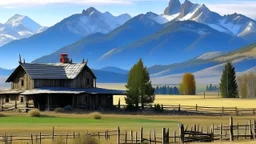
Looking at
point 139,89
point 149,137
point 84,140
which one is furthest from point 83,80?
point 84,140

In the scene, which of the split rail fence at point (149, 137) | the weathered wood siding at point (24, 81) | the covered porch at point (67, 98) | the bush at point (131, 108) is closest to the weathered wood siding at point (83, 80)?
the covered porch at point (67, 98)

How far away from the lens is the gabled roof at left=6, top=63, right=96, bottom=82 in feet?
335

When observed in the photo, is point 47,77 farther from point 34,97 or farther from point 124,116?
point 124,116

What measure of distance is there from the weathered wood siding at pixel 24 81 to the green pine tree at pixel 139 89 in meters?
13.9

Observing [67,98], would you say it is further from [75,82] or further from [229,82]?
[229,82]

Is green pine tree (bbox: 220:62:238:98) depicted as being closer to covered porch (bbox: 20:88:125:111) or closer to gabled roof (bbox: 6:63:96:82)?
gabled roof (bbox: 6:63:96:82)

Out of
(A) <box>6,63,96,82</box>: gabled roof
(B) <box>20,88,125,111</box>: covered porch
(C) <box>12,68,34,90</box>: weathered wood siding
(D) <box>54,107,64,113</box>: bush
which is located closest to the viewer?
(D) <box>54,107,64,113</box>: bush

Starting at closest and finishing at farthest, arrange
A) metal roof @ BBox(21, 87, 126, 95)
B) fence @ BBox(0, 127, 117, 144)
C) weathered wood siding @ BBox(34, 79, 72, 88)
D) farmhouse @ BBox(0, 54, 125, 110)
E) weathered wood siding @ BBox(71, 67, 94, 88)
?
fence @ BBox(0, 127, 117, 144) → metal roof @ BBox(21, 87, 126, 95) → farmhouse @ BBox(0, 54, 125, 110) → weathered wood siding @ BBox(34, 79, 72, 88) → weathered wood siding @ BBox(71, 67, 94, 88)

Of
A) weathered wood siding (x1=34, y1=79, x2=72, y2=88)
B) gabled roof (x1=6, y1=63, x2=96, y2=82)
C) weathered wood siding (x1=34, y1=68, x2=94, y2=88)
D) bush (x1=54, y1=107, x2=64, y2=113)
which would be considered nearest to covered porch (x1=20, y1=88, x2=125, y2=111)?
bush (x1=54, y1=107, x2=64, y2=113)

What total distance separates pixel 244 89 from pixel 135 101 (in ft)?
304

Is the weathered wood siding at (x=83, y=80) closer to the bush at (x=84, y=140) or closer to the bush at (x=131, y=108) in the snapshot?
the bush at (x=131, y=108)

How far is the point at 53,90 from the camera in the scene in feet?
320

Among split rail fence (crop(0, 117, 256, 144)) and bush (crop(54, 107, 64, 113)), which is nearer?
split rail fence (crop(0, 117, 256, 144))

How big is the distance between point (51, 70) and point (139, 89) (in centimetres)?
1330
